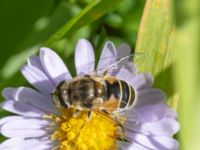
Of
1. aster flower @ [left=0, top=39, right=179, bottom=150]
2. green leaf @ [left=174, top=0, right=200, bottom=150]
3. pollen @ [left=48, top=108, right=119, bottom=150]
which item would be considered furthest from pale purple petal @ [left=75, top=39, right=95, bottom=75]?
green leaf @ [left=174, top=0, right=200, bottom=150]

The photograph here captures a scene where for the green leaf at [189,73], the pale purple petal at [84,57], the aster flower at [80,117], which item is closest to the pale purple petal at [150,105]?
the aster flower at [80,117]

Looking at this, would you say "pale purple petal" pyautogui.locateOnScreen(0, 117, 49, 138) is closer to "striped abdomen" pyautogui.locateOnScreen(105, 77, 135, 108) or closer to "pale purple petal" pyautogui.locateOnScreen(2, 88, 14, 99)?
"pale purple petal" pyautogui.locateOnScreen(2, 88, 14, 99)

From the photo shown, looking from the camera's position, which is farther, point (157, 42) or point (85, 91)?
point (157, 42)

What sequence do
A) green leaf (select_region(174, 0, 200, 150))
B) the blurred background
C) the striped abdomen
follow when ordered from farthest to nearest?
the blurred background → the striped abdomen → green leaf (select_region(174, 0, 200, 150))

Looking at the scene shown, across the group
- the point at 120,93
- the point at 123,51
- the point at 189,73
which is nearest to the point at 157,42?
the point at 123,51

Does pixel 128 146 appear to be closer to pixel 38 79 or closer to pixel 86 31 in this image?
Answer: pixel 38 79

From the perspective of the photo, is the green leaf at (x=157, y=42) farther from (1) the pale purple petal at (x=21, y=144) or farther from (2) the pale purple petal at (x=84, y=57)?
(1) the pale purple petal at (x=21, y=144)
